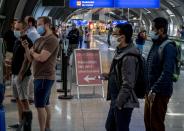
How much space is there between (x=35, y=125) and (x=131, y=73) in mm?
3565

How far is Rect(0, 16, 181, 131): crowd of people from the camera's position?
5422mm

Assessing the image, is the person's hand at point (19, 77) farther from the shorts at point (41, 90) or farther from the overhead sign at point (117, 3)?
the overhead sign at point (117, 3)

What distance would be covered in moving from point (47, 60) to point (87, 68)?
193 inches

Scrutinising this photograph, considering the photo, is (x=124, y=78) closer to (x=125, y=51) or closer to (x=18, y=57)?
(x=125, y=51)

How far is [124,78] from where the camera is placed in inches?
210

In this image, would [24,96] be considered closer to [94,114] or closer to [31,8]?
[94,114]

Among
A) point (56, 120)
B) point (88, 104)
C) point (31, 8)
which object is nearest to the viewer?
point (56, 120)

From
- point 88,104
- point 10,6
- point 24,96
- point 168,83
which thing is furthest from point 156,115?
point 10,6

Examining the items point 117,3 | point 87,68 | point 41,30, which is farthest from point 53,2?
point 41,30

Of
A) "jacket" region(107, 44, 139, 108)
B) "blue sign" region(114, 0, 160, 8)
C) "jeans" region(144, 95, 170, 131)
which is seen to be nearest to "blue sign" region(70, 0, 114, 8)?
"blue sign" region(114, 0, 160, 8)

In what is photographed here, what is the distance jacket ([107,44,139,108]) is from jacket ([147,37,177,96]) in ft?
2.78

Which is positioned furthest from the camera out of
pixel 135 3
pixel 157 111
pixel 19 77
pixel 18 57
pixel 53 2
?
pixel 135 3

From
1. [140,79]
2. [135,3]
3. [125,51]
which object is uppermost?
[135,3]

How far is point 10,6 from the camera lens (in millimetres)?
20344
